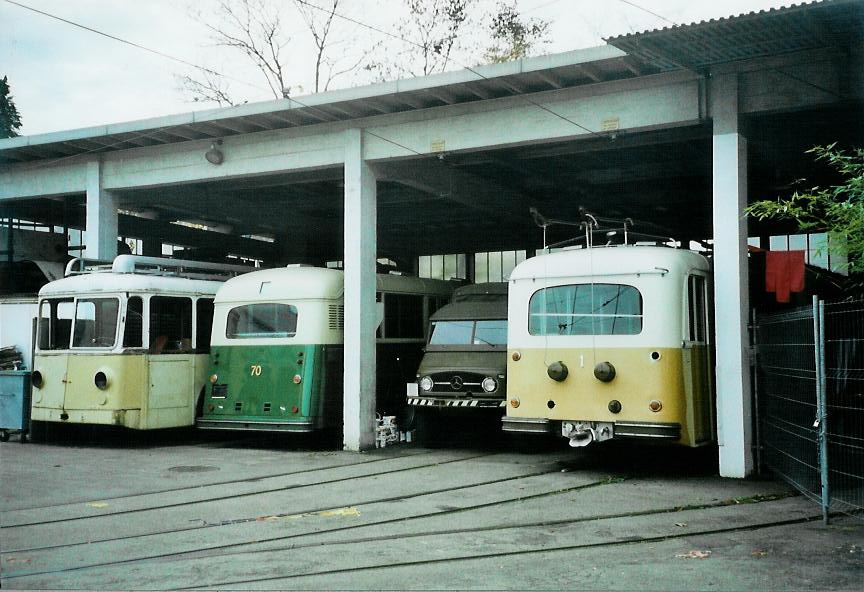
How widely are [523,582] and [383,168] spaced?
397 inches

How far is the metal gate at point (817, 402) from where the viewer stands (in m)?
Answer: 8.56

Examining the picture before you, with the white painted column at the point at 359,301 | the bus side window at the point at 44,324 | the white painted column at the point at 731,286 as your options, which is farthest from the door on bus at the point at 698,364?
the bus side window at the point at 44,324

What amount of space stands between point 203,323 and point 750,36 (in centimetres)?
1041

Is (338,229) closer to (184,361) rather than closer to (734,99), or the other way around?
(184,361)

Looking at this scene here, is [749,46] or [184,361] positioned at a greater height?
[749,46]

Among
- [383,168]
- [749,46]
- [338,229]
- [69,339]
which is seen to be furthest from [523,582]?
[338,229]

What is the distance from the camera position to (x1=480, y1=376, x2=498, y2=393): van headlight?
563 inches

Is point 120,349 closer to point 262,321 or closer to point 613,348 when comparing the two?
point 262,321

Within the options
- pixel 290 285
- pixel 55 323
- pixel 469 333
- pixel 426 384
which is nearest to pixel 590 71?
pixel 469 333

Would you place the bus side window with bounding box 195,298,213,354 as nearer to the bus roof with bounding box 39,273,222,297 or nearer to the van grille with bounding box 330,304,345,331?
the bus roof with bounding box 39,273,222,297

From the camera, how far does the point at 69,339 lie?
15547mm

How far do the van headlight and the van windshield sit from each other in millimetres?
917

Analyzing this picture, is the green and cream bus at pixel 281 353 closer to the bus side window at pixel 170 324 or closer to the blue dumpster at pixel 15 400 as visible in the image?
the bus side window at pixel 170 324

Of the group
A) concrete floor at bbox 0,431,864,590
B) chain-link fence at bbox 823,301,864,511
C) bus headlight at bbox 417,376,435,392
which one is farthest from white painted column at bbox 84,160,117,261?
chain-link fence at bbox 823,301,864,511
